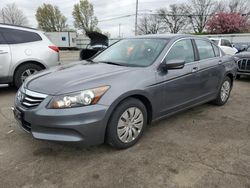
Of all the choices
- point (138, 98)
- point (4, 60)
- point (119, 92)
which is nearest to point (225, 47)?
point (4, 60)

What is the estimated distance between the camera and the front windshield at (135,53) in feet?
11.5

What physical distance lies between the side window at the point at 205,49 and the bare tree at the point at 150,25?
54.1 meters

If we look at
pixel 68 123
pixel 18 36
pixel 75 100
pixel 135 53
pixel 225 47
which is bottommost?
pixel 68 123

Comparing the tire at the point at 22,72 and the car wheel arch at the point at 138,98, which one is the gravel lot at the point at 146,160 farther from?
the tire at the point at 22,72

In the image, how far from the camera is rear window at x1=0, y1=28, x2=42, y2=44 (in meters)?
5.78

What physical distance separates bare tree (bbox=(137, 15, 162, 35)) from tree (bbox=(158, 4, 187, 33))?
Result: 5.61ft

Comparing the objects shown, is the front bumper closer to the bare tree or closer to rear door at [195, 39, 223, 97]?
rear door at [195, 39, 223, 97]

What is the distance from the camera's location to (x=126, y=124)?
119 inches

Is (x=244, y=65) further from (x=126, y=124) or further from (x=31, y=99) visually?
(x=31, y=99)

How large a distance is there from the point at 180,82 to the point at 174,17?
57.1 m

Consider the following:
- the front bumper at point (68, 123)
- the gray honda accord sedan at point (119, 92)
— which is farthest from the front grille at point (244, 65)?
the front bumper at point (68, 123)

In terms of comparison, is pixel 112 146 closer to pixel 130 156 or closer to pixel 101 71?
pixel 130 156

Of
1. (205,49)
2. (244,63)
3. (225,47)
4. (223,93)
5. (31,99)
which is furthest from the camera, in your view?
(225,47)

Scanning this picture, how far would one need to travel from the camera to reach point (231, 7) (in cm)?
5209
